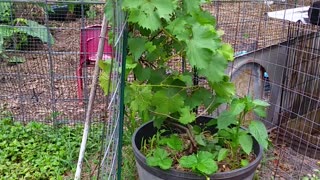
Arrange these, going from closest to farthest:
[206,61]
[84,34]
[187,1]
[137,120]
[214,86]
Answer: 1. [206,61]
2. [187,1]
3. [214,86]
4. [137,120]
5. [84,34]

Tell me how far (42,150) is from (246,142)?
5.44ft

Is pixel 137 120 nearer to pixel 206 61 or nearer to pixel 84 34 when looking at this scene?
pixel 84 34

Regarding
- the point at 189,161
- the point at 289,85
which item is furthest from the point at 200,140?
the point at 289,85

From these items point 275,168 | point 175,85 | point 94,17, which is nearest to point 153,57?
point 175,85

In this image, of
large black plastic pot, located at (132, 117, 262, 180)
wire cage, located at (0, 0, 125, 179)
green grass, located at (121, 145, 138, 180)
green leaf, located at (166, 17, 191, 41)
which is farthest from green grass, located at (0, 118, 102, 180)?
green leaf, located at (166, 17, 191, 41)

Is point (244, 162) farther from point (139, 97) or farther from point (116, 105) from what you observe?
point (116, 105)

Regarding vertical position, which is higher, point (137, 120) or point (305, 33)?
point (305, 33)

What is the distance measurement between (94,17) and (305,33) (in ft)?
7.68

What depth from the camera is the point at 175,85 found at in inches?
77.5

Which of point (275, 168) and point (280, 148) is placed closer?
point (275, 168)

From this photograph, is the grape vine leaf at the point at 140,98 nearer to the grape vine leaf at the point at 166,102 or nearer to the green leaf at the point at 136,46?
the grape vine leaf at the point at 166,102

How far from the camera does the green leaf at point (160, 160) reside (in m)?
1.83

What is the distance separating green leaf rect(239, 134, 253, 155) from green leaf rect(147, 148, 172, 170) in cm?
36

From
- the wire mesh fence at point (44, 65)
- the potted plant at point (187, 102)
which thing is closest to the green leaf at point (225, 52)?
the potted plant at point (187, 102)
